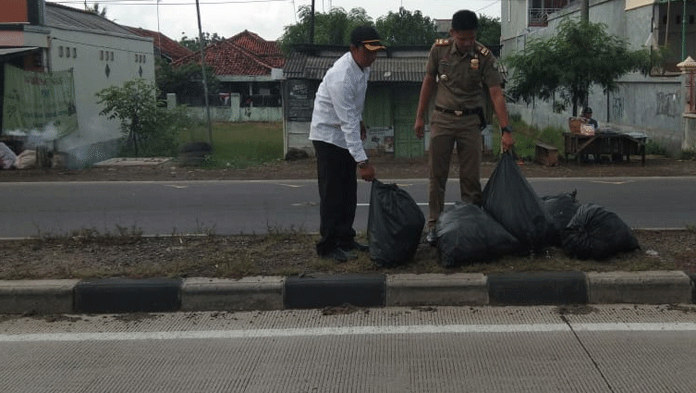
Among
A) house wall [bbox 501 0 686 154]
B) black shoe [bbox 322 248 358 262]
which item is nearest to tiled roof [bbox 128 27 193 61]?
house wall [bbox 501 0 686 154]

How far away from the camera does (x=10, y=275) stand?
5.67 meters

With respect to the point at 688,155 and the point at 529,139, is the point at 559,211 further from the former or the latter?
the point at 529,139

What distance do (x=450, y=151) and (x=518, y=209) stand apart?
100 cm

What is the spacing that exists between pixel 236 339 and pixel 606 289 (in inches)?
97.1

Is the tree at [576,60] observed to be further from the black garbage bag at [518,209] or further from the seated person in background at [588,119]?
the black garbage bag at [518,209]

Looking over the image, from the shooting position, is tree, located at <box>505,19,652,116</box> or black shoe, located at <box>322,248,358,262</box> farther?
tree, located at <box>505,19,652,116</box>

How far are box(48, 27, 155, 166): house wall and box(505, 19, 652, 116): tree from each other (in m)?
9.99

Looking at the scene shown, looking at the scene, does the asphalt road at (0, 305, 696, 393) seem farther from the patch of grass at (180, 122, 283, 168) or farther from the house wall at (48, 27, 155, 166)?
the house wall at (48, 27, 155, 166)

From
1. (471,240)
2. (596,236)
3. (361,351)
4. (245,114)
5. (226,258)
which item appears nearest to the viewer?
(361,351)

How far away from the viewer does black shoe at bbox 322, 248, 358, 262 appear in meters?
5.94

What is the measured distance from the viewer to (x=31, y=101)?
17.0 meters

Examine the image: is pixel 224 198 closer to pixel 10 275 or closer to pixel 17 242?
pixel 17 242

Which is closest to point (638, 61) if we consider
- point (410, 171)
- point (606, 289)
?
point (410, 171)

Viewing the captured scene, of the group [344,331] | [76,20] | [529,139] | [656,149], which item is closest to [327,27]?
[529,139]
